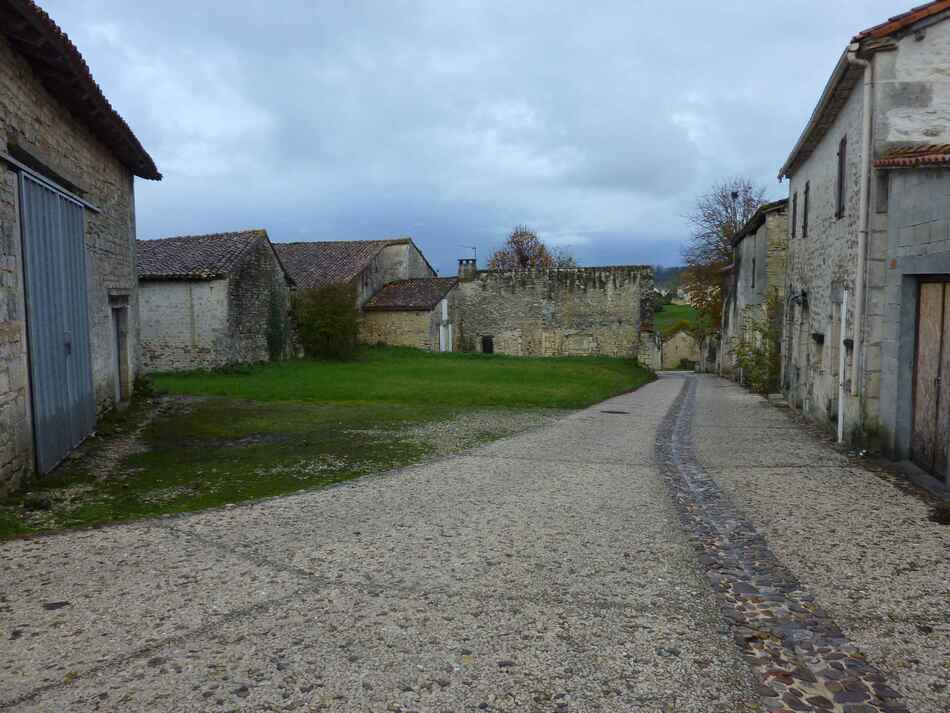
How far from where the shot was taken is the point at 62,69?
27.4 ft

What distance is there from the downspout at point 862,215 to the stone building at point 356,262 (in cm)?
2452

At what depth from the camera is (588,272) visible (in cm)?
3597

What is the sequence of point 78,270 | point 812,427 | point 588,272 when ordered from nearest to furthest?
point 78,270 → point 812,427 → point 588,272

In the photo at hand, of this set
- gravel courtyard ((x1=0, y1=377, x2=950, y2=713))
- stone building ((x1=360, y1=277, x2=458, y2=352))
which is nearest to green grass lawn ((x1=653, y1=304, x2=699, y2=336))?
stone building ((x1=360, y1=277, x2=458, y2=352))

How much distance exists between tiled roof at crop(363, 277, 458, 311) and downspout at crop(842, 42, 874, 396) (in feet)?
82.6

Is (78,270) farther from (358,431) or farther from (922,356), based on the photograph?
(922,356)

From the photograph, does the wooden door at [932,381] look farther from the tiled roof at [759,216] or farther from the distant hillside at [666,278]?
the distant hillside at [666,278]

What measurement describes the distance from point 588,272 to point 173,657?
111 ft

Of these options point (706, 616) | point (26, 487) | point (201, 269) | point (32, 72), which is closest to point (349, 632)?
point (706, 616)

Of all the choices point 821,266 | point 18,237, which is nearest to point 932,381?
point 821,266

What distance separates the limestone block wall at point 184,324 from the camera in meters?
21.5

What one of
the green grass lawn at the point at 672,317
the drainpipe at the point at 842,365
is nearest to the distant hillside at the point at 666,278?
the green grass lawn at the point at 672,317

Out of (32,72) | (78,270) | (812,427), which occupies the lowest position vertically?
(812,427)

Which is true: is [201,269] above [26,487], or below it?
above
